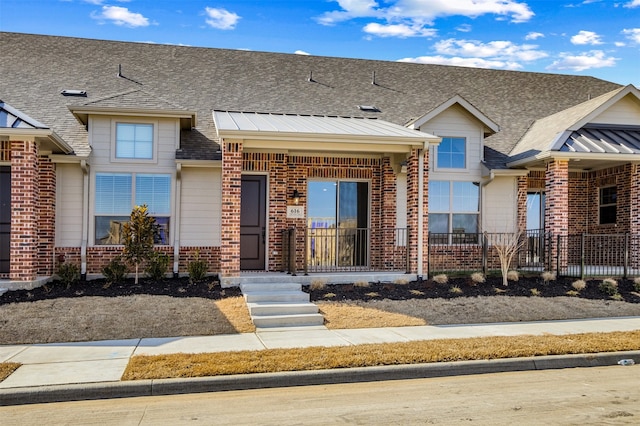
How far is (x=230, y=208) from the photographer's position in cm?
1241

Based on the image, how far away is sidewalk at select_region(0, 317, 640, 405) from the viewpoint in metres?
6.67

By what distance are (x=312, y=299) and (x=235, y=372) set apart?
4882 millimetres

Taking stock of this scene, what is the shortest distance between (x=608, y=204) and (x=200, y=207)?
11.5 m

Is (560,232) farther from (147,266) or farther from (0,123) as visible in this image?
(0,123)

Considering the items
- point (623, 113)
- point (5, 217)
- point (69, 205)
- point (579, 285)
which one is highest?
point (623, 113)

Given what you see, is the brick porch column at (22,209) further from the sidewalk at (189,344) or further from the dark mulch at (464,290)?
the dark mulch at (464,290)

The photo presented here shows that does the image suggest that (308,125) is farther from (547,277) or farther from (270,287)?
(547,277)

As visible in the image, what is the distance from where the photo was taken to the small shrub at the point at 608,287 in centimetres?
1287

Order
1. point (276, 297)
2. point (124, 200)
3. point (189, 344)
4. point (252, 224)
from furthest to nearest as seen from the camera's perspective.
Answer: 1. point (252, 224)
2. point (124, 200)
3. point (276, 297)
4. point (189, 344)

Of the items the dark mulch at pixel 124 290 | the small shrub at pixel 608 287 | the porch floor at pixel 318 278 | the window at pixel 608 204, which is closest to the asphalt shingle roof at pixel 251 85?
the window at pixel 608 204

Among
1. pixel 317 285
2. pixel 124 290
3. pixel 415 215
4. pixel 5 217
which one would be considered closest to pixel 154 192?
pixel 124 290

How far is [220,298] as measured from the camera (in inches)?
452

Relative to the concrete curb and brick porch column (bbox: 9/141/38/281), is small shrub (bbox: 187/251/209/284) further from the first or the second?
the concrete curb

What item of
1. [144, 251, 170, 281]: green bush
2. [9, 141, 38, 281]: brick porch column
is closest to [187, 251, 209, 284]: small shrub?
[144, 251, 170, 281]: green bush
